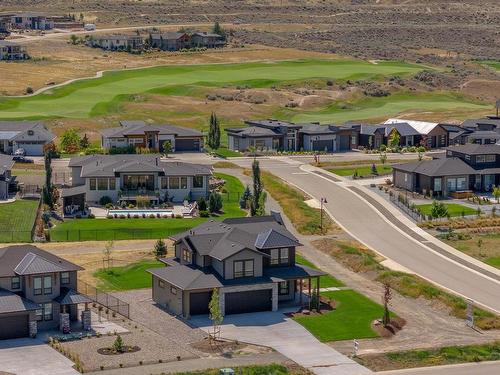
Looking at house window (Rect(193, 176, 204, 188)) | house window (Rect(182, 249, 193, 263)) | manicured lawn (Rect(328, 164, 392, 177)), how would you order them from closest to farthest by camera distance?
house window (Rect(182, 249, 193, 263)), house window (Rect(193, 176, 204, 188)), manicured lawn (Rect(328, 164, 392, 177))

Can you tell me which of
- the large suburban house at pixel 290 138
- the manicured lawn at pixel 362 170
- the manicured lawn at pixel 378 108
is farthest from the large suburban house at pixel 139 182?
the manicured lawn at pixel 378 108

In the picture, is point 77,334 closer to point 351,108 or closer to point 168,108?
point 168,108

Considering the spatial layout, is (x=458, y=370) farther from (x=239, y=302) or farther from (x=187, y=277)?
(x=187, y=277)

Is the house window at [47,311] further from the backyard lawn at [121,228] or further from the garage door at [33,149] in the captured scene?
the garage door at [33,149]

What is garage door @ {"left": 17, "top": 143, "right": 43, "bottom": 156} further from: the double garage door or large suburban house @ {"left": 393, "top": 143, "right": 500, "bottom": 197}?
the double garage door

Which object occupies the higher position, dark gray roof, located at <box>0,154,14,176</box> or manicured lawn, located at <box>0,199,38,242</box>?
dark gray roof, located at <box>0,154,14,176</box>

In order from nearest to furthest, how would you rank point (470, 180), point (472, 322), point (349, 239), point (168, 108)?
point (472, 322) < point (349, 239) < point (470, 180) < point (168, 108)

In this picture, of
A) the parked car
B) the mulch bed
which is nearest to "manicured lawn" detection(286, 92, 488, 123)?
the parked car

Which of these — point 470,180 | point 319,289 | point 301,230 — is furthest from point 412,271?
point 470,180
